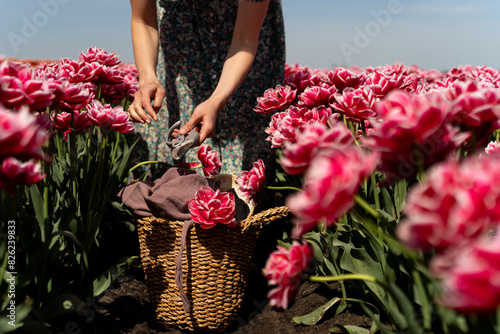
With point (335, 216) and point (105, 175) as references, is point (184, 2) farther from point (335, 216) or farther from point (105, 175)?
point (335, 216)

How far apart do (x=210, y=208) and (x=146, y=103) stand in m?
0.61

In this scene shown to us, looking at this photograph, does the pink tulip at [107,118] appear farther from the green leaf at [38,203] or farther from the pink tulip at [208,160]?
the pink tulip at [208,160]

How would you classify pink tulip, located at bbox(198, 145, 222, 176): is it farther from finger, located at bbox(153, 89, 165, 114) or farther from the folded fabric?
finger, located at bbox(153, 89, 165, 114)

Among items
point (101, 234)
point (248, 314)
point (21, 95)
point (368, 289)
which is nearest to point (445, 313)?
point (368, 289)

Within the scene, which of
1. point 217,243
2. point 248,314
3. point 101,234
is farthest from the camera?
point 101,234

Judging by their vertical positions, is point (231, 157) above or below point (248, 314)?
above

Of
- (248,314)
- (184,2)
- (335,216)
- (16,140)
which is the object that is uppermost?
(184,2)

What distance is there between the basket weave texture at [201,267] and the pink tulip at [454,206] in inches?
43.9

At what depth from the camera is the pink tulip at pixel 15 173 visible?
0.77 m

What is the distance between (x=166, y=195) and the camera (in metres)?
1.62

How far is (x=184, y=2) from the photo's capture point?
234 centimetres

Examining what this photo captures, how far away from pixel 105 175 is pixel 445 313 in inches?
58.6

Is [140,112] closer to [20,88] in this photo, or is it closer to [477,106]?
[20,88]

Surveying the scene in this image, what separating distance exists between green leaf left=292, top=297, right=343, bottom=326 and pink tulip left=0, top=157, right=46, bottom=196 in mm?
1134
